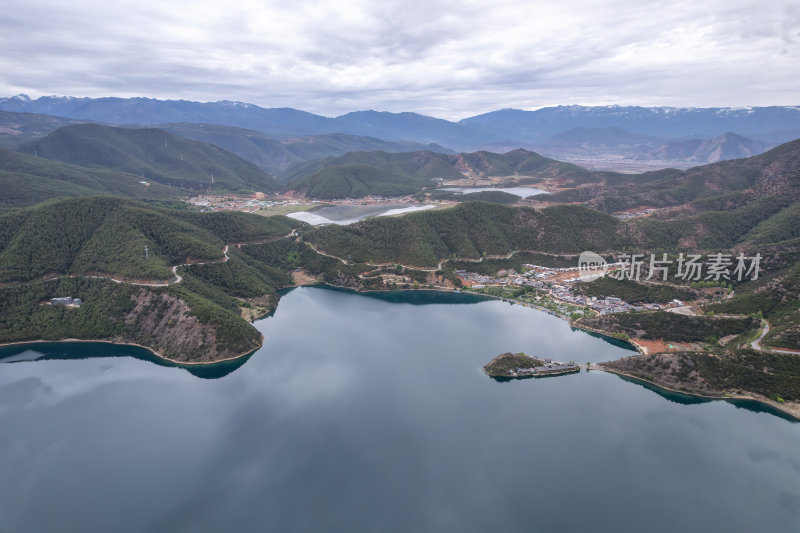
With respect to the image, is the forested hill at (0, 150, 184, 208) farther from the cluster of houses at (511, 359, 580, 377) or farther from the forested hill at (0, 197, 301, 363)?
the cluster of houses at (511, 359, 580, 377)

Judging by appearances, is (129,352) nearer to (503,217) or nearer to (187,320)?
(187,320)

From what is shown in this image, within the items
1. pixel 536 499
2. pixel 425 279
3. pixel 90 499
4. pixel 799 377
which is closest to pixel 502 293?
pixel 425 279

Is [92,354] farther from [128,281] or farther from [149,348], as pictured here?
[128,281]

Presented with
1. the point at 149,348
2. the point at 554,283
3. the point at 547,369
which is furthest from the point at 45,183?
→ the point at 547,369

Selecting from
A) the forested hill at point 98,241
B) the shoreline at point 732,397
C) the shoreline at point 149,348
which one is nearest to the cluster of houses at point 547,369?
the shoreline at point 732,397

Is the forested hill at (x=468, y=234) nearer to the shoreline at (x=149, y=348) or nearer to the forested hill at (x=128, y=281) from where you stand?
the forested hill at (x=128, y=281)

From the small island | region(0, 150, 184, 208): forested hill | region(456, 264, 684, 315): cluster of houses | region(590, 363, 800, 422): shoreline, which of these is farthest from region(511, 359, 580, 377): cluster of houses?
region(0, 150, 184, 208): forested hill
